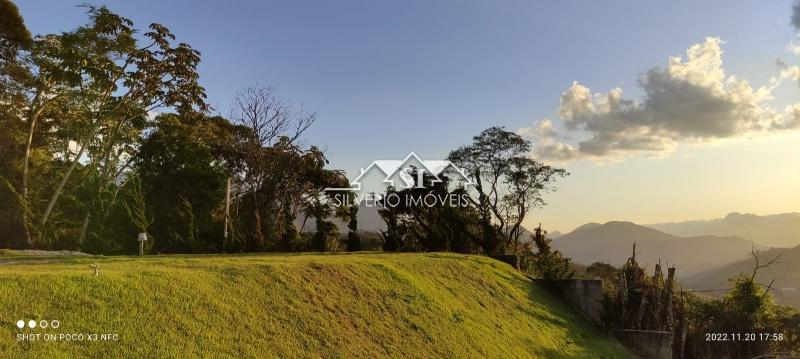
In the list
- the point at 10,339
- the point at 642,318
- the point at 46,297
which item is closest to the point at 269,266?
the point at 46,297

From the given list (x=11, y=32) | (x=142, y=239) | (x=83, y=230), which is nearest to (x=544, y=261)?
(x=142, y=239)

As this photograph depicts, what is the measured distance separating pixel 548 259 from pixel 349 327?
21.5 m

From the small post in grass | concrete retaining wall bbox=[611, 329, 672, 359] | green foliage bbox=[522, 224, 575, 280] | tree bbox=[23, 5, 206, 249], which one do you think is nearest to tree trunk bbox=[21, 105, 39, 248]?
tree bbox=[23, 5, 206, 249]

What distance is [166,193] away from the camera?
27.0 meters

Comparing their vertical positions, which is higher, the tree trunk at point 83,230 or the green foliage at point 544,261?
the tree trunk at point 83,230

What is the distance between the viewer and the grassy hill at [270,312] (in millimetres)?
6535

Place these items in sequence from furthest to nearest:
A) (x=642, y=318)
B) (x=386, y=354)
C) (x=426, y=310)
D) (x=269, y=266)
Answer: (x=642, y=318)
(x=426, y=310)
(x=269, y=266)
(x=386, y=354)

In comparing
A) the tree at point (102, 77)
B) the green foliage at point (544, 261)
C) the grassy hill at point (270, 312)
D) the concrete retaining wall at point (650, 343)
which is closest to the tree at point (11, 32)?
the tree at point (102, 77)

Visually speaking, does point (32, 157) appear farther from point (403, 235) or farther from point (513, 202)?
point (513, 202)

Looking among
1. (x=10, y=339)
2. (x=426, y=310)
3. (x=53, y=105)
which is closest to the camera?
(x=10, y=339)

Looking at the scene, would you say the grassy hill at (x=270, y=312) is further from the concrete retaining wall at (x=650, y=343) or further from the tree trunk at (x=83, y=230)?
the tree trunk at (x=83, y=230)

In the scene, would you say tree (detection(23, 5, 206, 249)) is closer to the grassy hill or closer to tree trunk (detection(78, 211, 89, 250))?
tree trunk (detection(78, 211, 89, 250))

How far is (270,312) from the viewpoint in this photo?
841cm

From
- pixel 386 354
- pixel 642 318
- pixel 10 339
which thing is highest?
pixel 10 339
